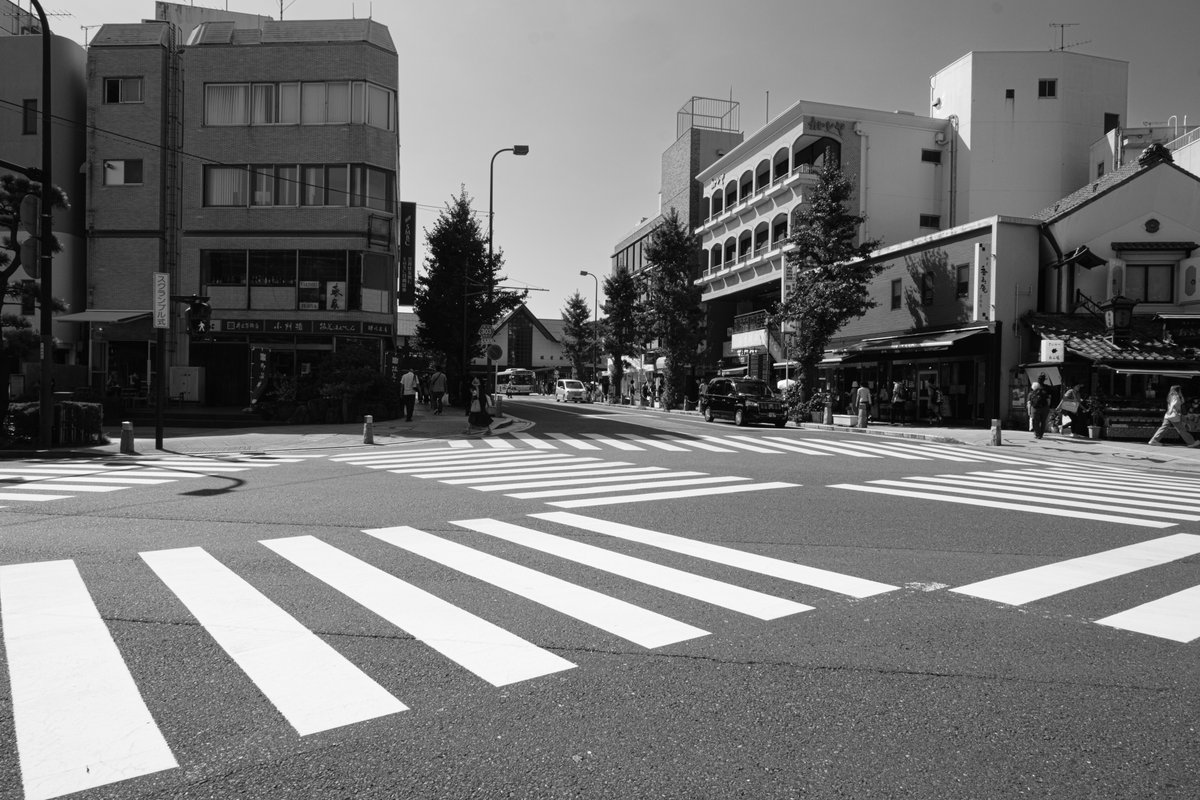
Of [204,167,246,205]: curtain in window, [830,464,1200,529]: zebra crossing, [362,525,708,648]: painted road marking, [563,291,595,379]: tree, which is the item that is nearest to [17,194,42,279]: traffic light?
[204,167,246,205]: curtain in window

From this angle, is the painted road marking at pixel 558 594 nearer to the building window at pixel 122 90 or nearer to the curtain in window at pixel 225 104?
the curtain in window at pixel 225 104

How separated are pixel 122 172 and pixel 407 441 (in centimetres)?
1913

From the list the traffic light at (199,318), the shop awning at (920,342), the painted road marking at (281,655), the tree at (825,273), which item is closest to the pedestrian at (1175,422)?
the shop awning at (920,342)

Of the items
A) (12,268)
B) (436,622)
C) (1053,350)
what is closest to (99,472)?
(12,268)

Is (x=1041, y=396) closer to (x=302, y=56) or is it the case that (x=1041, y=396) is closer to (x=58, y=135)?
(x=302, y=56)

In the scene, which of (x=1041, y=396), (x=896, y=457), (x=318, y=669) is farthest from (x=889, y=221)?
(x=318, y=669)

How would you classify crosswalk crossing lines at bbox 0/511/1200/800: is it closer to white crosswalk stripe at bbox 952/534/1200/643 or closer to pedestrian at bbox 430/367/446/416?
white crosswalk stripe at bbox 952/534/1200/643

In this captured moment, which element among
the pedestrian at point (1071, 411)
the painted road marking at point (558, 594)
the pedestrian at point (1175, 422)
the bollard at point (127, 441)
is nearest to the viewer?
the painted road marking at point (558, 594)

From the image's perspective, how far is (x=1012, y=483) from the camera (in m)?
11.7

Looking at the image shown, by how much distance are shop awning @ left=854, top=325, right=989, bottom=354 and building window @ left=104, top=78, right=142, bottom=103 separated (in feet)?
98.0

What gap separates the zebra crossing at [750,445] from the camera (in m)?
16.5

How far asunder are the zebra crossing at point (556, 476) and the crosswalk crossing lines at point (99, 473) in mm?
2005

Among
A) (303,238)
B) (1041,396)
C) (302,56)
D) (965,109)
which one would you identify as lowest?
(1041,396)

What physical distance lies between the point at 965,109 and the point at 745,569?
4079 centimetres
